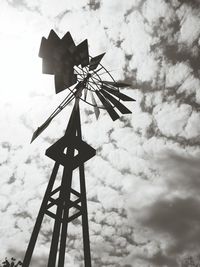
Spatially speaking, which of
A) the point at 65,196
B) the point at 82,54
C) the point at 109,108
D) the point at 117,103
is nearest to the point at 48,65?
the point at 82,54

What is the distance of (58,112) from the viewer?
6.02 metres

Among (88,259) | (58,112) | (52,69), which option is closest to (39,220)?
(88,259)

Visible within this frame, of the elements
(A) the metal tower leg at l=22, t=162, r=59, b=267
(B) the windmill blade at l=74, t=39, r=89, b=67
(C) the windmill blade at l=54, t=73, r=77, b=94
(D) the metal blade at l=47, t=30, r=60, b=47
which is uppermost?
→ (D) the metal blade at l=47, t=30, r=60, b=47

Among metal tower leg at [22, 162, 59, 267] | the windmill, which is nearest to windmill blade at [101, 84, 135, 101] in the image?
the windmill

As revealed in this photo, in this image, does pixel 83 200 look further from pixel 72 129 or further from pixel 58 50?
pixel 58 50

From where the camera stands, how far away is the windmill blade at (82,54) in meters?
5.40

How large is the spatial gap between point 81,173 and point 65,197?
700 millimetres

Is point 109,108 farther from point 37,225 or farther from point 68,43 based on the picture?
point 37,225

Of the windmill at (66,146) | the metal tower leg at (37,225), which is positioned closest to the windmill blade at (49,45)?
the windmill at (66,146)

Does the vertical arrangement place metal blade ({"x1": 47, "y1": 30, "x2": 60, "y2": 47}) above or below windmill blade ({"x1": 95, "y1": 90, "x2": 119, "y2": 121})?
above

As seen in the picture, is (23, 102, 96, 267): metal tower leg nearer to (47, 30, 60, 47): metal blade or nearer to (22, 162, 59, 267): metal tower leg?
(22, 162, 59, 267): metal tower leg

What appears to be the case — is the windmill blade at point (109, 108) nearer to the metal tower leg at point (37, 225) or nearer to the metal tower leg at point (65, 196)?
the metal tower leg at point (65, 196)

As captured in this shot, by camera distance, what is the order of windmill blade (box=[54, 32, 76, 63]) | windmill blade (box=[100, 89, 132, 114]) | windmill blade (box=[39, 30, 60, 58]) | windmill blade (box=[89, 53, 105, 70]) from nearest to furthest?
windmill blade (box=[39, 30, 60, 58]), windmill blade (box=[54, 32, 76, 63]), windmill blade (box=[100, 89, 132, 114]), windmill blade (box=[89, 53, 105, 70])

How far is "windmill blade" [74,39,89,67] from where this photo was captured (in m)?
5.40
